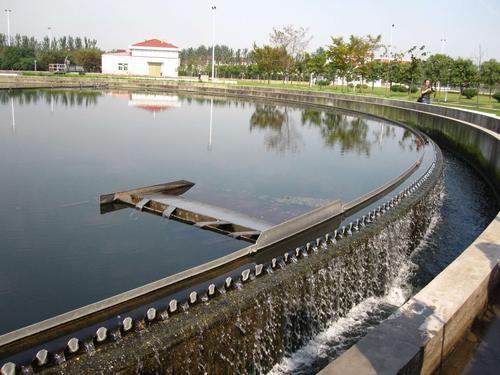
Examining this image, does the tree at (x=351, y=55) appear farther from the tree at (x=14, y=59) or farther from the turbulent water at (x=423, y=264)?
the tree at (x=14, y=59)

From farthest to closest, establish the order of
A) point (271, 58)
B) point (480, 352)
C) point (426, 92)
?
point (271, 58) → point (426, 92) → point (480, 352)

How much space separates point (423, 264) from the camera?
7805 millimetres

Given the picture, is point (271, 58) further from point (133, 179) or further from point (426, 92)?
point (133, 179)

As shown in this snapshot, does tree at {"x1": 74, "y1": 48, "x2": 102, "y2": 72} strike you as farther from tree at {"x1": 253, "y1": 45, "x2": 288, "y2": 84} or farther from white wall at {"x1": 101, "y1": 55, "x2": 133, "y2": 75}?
tree at {"x1": 253, "y1": 45, "x2": 288, "y2": 84}

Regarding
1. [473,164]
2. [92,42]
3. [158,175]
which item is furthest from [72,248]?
[92,42]

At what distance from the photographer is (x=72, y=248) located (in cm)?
610

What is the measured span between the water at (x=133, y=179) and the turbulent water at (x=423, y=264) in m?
1.42

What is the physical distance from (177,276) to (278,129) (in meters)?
14.5

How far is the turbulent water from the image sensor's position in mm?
5211

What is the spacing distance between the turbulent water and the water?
1421 millimetres

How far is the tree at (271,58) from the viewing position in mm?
49469

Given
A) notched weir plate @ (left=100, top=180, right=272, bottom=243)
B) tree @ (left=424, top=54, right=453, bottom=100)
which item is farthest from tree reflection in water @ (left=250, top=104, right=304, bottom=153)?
tree @ (left=424, top=54, right=453, bottom=100)

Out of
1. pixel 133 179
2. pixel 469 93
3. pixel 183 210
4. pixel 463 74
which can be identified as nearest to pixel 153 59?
pixel 463 74

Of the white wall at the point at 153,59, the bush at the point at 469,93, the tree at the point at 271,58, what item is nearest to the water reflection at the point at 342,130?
the bush at the point at 469,93
